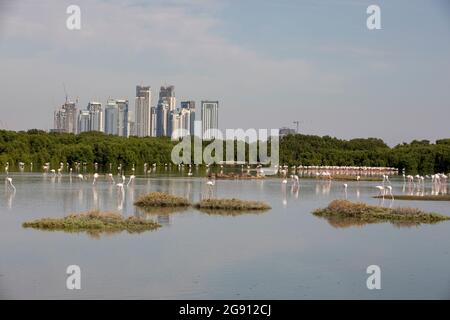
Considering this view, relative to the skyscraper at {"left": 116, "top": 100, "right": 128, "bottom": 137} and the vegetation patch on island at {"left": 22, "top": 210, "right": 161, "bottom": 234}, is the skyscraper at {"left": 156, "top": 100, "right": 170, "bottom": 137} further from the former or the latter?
the vegetation patch on island at {"left": 22, "top": 210, "right": 161, "bottom": 234}

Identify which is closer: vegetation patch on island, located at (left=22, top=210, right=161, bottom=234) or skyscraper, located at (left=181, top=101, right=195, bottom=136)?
vegetation patch on island, located at (left=22, top=210, right=161, bottom=234)

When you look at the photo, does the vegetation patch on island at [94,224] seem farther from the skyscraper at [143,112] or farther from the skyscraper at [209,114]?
the skyscraper at [143,112]

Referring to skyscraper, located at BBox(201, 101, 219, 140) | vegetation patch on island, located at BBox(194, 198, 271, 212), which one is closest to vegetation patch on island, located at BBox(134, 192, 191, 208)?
vegetation patch on island, located at BBox(194, 198, 271, 212)

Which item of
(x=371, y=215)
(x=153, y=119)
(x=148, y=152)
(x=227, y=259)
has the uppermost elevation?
(x=153, y=119)

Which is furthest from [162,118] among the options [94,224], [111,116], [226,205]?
[94,224]

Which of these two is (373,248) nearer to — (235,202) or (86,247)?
(86,247)

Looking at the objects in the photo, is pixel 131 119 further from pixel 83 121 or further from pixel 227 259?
pixel 227 259
